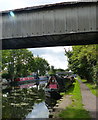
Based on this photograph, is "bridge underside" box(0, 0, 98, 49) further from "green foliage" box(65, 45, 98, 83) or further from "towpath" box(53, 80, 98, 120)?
"green foliage" box(65, 45, 98, 83)

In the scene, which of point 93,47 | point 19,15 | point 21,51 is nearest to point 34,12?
point 19,15

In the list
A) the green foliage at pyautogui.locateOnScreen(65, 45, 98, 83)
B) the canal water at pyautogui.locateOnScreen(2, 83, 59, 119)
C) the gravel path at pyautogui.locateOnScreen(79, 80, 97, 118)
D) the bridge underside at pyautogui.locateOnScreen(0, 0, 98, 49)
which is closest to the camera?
the bridge underside at pyautogui.locateOnScreen(0, 0, 98, 49)

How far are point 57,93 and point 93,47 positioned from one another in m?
7.56

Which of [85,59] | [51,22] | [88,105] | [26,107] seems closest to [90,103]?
[88,105]

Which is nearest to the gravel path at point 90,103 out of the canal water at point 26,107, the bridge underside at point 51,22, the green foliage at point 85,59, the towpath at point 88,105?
the towpath at point 88,105

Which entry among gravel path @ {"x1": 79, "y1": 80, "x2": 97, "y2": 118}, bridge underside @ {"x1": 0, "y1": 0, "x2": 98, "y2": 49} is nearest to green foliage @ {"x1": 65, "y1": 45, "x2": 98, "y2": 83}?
gravel path @ {"x1": 79, "y1": 80, "x2": 97, "y2": 118}

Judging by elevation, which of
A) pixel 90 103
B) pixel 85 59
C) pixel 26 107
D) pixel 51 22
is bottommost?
pixel 26 107

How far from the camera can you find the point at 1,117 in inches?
510

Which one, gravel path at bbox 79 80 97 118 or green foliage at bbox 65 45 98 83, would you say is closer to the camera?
gravel path at bbox 79 80 97 118

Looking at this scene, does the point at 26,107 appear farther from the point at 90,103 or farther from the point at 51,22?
the point at 51,22

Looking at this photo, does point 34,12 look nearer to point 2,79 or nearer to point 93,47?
point 93,47

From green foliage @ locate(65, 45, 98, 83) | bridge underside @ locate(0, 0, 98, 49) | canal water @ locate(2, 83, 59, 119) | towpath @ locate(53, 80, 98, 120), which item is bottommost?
canal water @ locate(2, 83, 59, 119)

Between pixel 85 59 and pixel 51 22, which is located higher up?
pixel 51 22

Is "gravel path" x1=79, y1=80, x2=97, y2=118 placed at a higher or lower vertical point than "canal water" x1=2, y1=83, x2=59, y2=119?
higher
